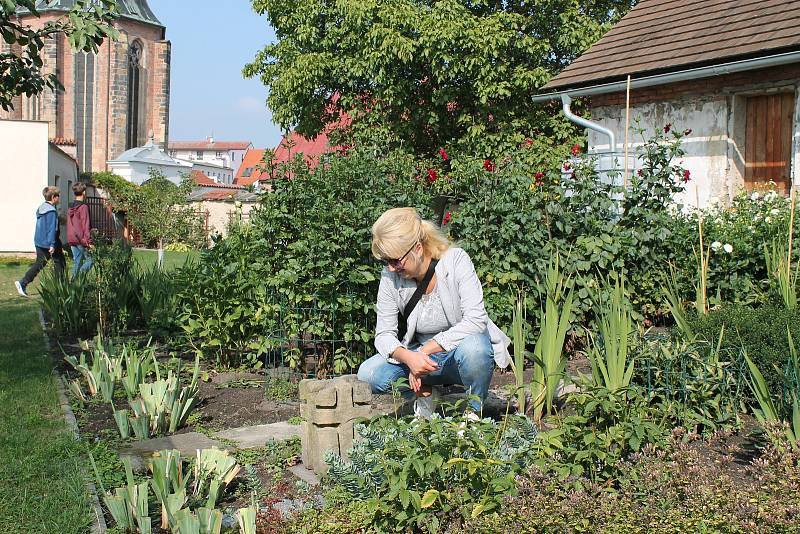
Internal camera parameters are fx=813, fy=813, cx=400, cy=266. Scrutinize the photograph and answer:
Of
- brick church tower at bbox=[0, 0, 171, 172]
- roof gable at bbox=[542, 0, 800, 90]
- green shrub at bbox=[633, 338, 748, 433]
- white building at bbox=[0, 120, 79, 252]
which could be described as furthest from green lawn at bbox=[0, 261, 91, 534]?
brick church tower at bbox=[0, 0, 171, 172]

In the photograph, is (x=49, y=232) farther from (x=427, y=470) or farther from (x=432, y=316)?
(x=427, y=470)

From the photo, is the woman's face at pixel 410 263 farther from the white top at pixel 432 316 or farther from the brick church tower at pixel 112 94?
the brick church tower at pixel 112 94

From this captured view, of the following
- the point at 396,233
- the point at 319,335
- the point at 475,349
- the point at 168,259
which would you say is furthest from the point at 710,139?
the point at 168,259

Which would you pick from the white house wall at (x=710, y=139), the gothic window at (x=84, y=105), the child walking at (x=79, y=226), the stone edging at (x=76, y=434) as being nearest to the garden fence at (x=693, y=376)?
the stone edging at (x=76, y=434)

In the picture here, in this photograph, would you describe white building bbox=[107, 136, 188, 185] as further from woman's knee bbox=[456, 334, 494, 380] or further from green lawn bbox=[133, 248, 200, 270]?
woman's knee bbox=[456, 334, 494, 380]

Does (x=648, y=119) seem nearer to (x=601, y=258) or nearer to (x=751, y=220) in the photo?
(x=751, y=220)

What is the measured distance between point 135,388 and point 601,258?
373 centimetres

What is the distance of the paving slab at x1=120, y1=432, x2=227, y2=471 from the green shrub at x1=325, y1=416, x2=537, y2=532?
1.38 metres

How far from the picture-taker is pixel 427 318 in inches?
177

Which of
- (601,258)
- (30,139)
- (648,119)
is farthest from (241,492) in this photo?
(30,139)

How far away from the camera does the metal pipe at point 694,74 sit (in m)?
9.28

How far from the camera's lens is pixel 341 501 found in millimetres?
3354

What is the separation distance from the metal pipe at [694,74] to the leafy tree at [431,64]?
5.01 meters

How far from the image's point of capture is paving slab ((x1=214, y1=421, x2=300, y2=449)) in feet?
15.3
